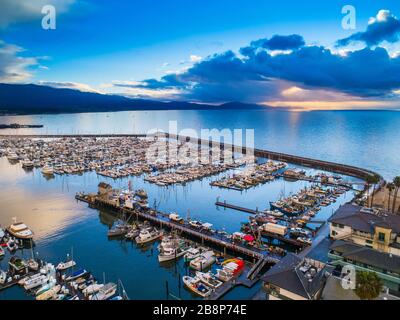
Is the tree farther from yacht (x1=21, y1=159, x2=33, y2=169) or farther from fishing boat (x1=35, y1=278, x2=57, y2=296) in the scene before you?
yacht (x1=21, y1=159, x2=33, y2=169)

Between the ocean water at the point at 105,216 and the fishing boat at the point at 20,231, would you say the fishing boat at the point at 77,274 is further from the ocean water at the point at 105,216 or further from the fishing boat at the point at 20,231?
the fishing boat at the point at 20,231

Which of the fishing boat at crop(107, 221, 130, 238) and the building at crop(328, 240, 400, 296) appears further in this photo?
the fishing boat at crop(107, 221, 130, 238)

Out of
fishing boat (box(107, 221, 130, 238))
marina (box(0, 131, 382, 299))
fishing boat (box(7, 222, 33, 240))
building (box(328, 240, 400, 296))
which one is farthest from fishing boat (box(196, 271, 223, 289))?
fishing boat (box(7, 222, 33, 240))

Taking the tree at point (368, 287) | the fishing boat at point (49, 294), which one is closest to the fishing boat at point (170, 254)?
the fishing boat at point (49, 294)

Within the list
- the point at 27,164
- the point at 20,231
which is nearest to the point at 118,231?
the point at 20,231
